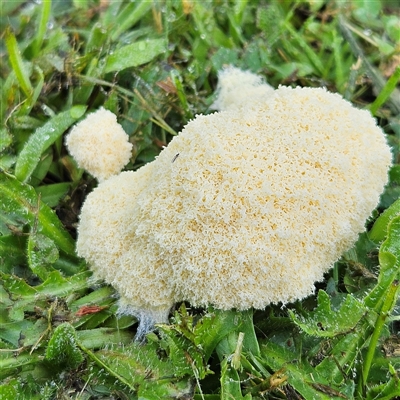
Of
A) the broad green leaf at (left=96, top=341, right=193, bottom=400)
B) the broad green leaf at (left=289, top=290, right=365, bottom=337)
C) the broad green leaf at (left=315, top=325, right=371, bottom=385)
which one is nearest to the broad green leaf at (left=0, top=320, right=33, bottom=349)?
the broad green leaf at (left=96, top=341, right=193, bottom=400)

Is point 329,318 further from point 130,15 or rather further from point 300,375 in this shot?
point 130,15

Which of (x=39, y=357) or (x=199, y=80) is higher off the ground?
(x=199, y=80)

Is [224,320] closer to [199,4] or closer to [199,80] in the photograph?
[199,80]

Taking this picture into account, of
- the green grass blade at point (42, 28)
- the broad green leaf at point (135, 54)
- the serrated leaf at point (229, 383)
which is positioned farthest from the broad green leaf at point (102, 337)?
the green grass blade at point (42, 28)

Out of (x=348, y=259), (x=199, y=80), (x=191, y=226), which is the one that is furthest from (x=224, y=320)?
(x=199, y=80)

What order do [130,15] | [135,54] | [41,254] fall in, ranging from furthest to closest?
[130,15]
[135,54]
[41,254]

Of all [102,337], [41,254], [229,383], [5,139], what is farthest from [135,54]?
[229,383]
